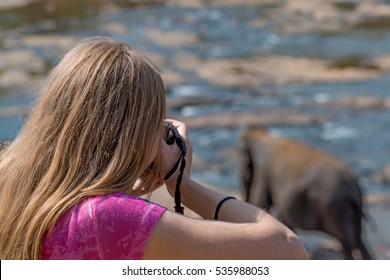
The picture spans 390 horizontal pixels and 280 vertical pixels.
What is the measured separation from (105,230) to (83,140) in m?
0.22

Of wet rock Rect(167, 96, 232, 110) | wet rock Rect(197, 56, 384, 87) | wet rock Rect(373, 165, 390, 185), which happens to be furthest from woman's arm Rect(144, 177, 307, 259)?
wet rock Rect(197, 56, 384, 87)

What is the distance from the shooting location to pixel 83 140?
2.23 metres

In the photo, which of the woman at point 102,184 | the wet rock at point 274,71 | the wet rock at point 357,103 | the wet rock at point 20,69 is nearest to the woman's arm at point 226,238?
the woman at point 102,184

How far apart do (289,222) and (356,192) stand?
683mm

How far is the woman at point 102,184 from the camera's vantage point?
2.16 metres

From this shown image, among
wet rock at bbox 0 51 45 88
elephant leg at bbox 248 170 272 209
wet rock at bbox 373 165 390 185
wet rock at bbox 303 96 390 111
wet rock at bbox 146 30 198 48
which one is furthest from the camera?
wet rock at bbox 146 30 198 48

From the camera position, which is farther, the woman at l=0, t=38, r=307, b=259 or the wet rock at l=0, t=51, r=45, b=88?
the wet rock at l=0, t=51, r=45, b=88

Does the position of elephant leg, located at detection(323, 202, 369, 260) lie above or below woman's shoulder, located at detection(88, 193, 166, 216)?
below

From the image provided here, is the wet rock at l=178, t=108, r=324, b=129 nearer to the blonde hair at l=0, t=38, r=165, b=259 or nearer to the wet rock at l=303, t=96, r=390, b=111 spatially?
the wet rock at l=303, t=96, r=390, b=111

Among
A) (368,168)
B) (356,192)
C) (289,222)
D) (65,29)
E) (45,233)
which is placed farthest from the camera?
(65,29)

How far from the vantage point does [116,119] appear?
2223mm

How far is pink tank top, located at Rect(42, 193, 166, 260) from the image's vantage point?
2.15 m

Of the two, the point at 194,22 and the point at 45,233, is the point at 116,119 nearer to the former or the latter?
the point at 45,233
